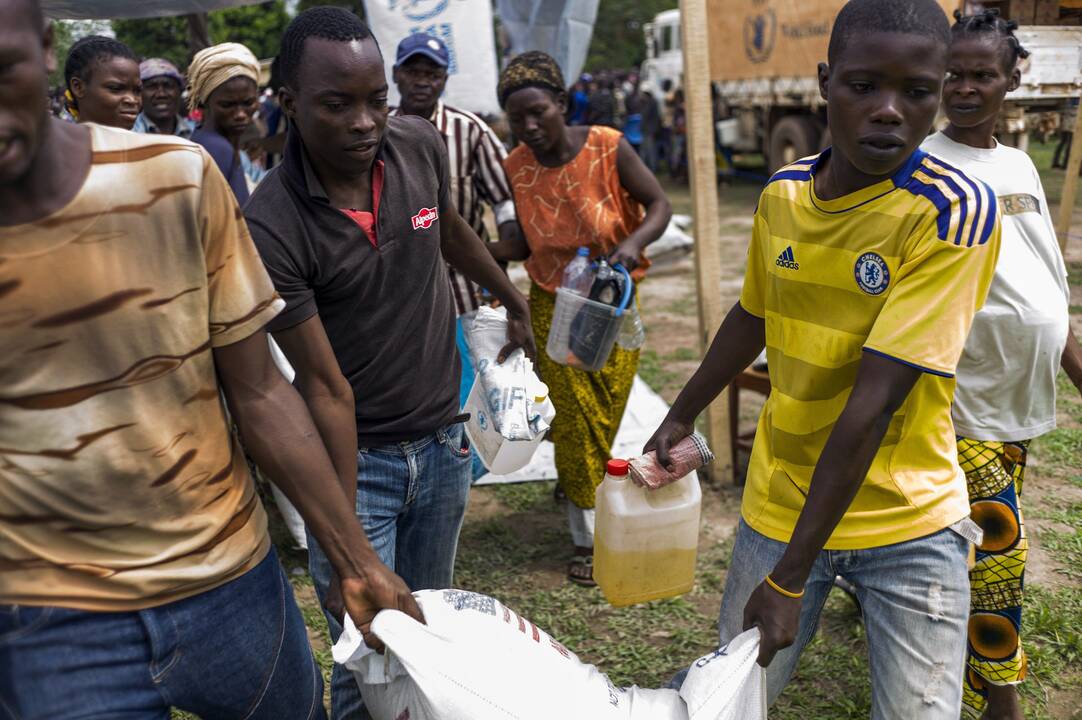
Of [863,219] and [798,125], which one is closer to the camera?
[863,219]

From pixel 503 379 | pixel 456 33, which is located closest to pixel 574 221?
pixel 503 379

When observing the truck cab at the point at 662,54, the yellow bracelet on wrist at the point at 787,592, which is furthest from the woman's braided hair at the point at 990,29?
the truck cab at the point at 662,54

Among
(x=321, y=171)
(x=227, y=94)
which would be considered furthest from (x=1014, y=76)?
(x=227, y=94)

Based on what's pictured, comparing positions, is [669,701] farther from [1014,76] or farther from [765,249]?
[1014,76]

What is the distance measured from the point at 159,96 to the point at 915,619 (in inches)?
177

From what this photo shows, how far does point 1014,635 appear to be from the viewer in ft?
8.43

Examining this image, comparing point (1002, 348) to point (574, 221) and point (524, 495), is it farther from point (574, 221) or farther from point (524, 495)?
point (524, 495)

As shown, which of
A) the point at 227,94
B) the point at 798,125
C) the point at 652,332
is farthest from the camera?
the point at 798,125

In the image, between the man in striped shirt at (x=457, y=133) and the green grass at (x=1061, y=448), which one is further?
the green grass at (x=1061, y=448)

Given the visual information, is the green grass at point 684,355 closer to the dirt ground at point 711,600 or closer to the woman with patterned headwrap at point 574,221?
the dirt ground at point 711,600

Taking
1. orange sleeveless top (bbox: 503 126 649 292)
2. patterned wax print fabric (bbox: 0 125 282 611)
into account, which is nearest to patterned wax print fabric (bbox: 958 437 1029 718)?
orange sleeveless top (bbox: 503 126 649 292)

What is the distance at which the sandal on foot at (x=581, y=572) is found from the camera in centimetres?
379

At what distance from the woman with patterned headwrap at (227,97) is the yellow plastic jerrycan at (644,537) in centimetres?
236

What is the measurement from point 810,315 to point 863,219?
215 millimetres
